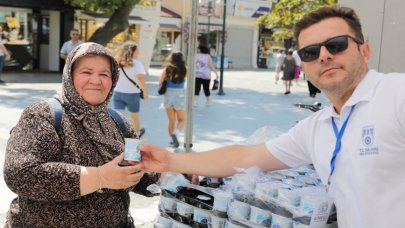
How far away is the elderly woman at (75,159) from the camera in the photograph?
2141 millimetres

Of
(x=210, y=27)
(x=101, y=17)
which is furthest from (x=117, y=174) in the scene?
(x=210, y=27)

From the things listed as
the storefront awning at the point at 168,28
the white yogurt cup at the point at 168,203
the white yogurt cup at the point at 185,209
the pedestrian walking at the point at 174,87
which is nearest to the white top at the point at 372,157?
the white yogurt cup at the point at 185,209

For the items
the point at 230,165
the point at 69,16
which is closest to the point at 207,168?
the point at 230,165

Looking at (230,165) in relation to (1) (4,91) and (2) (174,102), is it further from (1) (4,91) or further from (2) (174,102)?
(1) (4,91)

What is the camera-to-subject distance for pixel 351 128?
195 cm

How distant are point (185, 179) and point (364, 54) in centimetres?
115

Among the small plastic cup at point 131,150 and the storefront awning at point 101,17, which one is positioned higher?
the storefront awning at point 101,17

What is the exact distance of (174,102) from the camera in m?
8.65

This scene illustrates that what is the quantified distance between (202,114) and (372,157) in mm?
10326

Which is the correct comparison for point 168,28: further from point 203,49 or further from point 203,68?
point 203,68

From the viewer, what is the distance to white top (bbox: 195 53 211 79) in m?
13.3

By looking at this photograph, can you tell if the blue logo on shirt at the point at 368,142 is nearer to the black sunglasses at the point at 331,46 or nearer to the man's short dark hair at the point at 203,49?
the black sunglasses at the point at 331,46

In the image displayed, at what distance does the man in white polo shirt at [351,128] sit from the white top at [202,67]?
1098 cm

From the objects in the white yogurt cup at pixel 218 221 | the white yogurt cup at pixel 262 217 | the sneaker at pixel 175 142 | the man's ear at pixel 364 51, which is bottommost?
the sneaker at pixel 175 142
